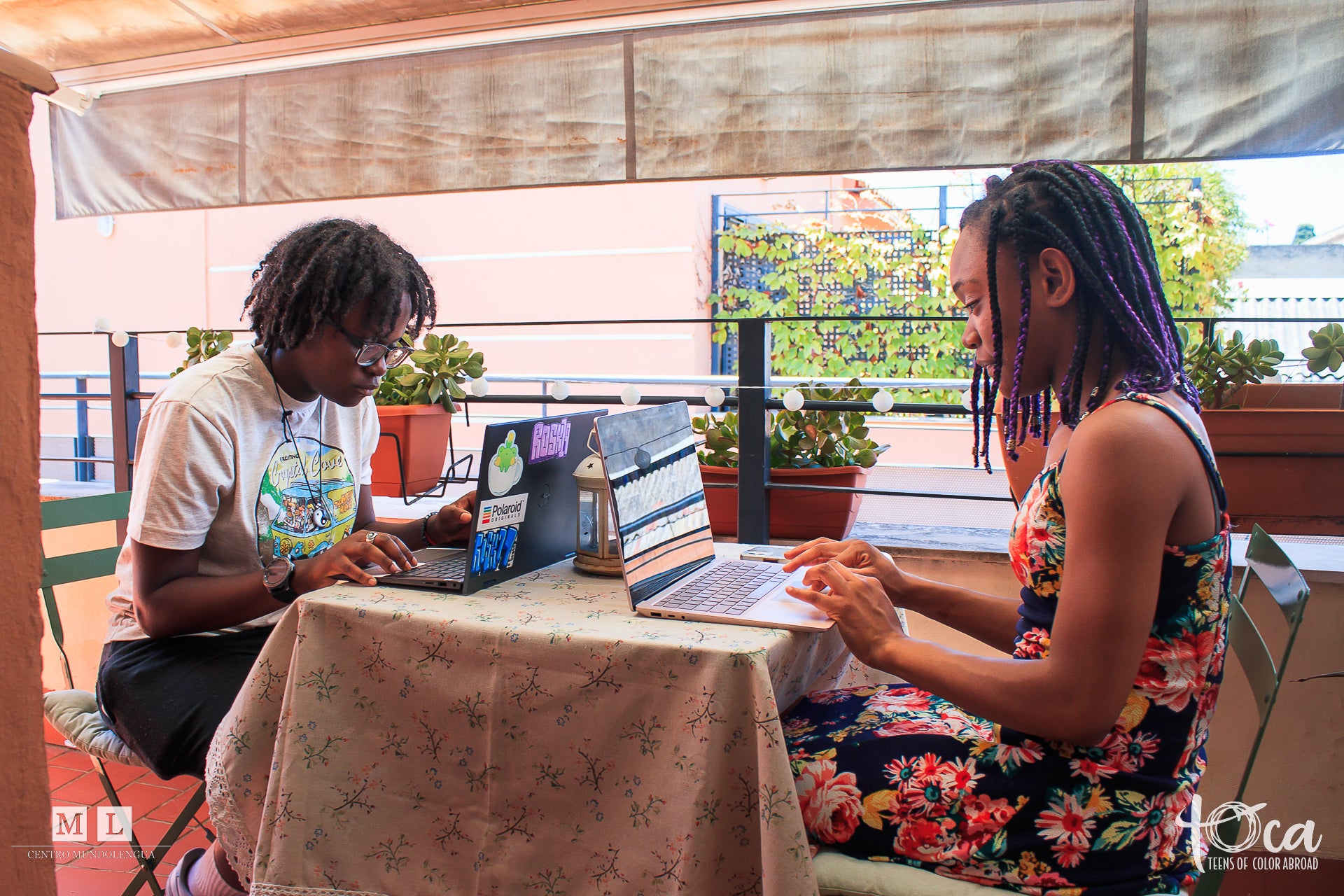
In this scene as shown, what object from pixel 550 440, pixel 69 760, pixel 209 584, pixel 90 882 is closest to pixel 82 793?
pixel 69 760

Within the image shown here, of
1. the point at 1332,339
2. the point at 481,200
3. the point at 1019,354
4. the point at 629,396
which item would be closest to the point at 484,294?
the point at 481,200

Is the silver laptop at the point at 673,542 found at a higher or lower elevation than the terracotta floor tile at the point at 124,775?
higher

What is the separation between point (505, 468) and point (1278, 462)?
1.86 metres

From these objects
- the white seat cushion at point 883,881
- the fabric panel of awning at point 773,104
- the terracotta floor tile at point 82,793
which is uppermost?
the fabric panel of awning at point 773,104

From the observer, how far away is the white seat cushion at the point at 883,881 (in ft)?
3.28

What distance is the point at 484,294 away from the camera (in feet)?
21.5

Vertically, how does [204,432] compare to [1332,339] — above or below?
below

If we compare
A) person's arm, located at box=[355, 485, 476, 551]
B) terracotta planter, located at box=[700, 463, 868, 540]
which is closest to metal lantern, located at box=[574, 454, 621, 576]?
person's arm, located at box=[355, 485, 476, 551]

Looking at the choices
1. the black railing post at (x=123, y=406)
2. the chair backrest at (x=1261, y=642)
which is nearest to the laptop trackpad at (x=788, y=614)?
the chair backrest at (x=1261, y=642)

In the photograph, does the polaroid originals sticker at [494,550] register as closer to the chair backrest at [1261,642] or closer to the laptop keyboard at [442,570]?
the laptop keyboard at [442,570]

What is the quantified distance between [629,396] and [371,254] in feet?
2.78

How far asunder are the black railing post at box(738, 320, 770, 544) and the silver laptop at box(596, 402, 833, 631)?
75 centimetres

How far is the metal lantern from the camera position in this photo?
57.5 inches

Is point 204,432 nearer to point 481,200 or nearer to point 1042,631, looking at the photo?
point 1042,631
